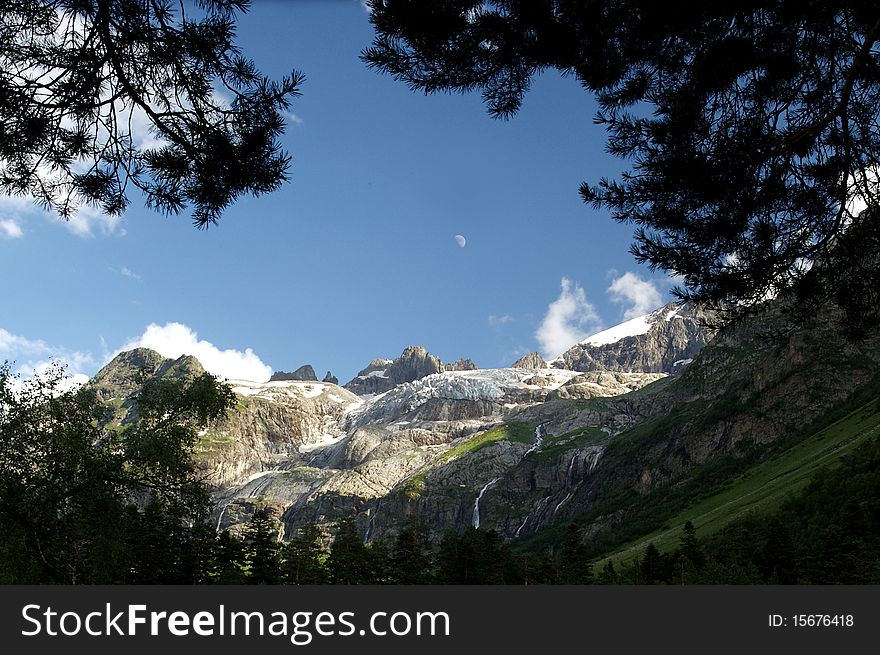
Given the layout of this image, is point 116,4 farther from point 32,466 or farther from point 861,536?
point 861,536

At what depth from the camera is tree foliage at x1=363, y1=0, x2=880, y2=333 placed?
40.3 feet

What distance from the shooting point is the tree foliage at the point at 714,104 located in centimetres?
1230

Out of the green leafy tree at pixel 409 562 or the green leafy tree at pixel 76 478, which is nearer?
the green leafy tree at pixel 76 478

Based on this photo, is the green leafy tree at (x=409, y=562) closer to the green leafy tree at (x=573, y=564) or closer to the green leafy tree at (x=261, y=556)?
the green leafy tree at (x=261, y=556)

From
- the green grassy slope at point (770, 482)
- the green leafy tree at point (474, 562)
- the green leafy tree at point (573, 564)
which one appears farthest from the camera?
the green grassy slope at point (770, 482)

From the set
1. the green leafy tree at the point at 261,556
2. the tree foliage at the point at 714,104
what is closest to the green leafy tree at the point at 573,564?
the green leafy tree at the point at 261,556

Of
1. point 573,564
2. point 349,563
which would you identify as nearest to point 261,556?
point 349,563

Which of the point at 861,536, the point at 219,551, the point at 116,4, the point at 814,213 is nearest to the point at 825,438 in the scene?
the point at 861,536

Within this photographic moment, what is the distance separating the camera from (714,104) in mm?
13492

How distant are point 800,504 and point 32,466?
375 feet

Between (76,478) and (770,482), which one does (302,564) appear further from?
(770,482)

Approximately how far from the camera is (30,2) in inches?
387

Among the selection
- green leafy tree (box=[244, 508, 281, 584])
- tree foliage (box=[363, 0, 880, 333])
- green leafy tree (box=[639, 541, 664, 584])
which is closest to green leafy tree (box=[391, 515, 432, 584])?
green leafy tree (box=[244, 508, 281, 584])

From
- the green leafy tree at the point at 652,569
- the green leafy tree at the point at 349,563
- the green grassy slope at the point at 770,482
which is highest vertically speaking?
the green grassy slope at the point at 770,482
